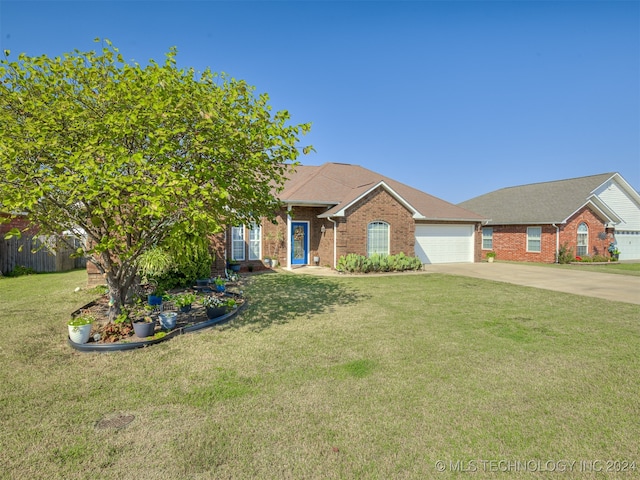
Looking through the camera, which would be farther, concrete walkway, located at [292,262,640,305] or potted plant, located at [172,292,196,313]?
concrete walkway, located at [292,262,640,305]

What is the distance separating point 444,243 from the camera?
21156mm

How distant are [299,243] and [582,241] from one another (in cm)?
1952

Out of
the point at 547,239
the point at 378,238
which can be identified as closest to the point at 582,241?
the point at 547,239

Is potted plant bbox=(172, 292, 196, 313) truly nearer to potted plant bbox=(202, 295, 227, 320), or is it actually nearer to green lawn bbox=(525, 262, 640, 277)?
potted plant bbox=(202, 295, 227, 320)

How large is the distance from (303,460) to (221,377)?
206 cm

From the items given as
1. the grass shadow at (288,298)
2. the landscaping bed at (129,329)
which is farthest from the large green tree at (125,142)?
the grass shadow at (288,298)

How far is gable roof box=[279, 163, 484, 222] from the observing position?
17.2 m

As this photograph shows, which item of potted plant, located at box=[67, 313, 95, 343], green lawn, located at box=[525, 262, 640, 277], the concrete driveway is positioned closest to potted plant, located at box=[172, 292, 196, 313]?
potted plant, located at box=[67, 313, 95, 343]

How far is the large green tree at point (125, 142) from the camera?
4.89 meters

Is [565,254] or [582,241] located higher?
[582,241]

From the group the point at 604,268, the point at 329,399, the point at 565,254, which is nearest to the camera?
the point at 329,399

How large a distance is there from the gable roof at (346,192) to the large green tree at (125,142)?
10.2 m

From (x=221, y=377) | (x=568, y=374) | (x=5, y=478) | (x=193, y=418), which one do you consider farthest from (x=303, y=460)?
(x=568, y=374)

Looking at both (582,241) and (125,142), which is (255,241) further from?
(582,241)
